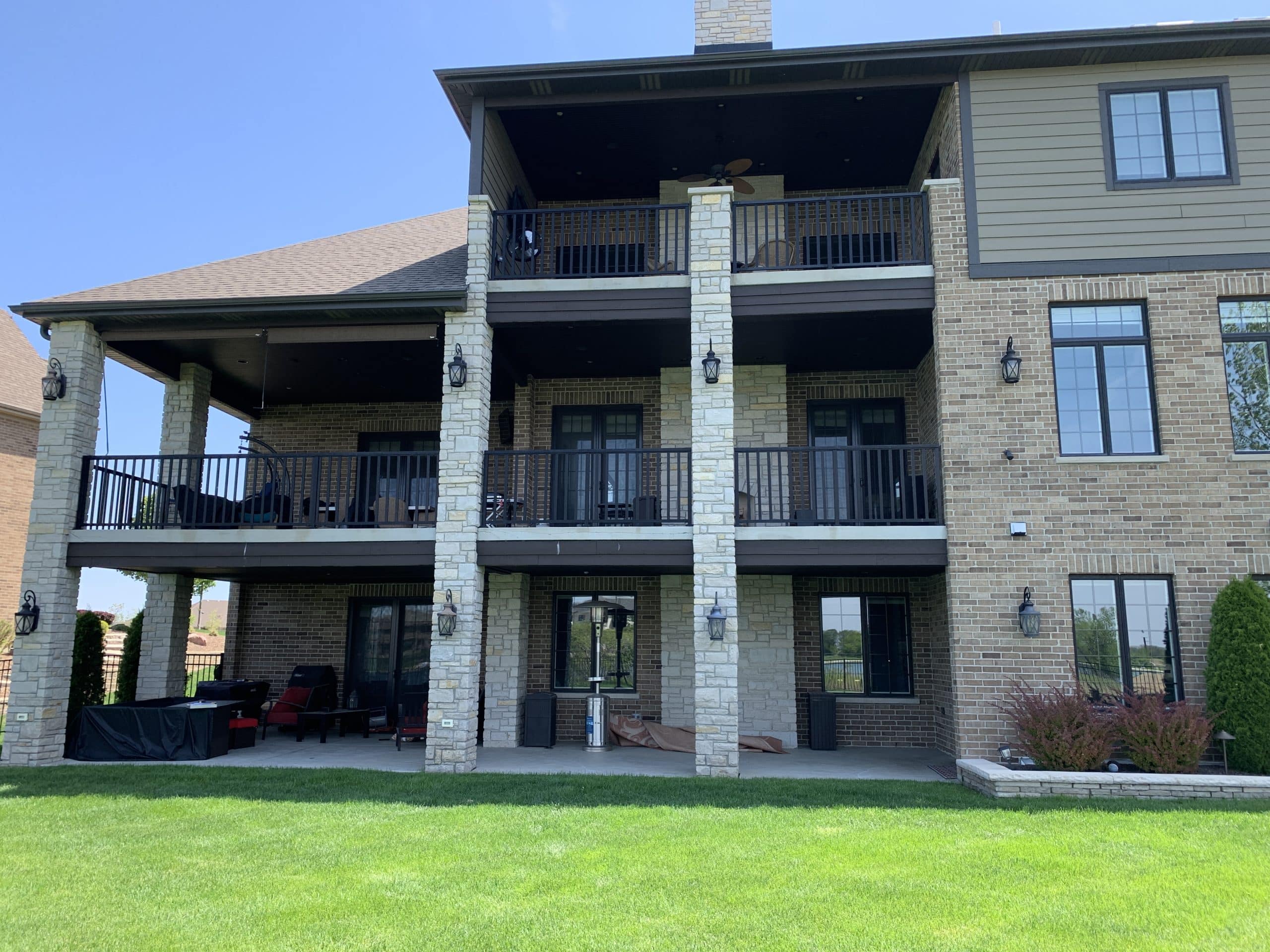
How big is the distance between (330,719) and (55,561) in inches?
184

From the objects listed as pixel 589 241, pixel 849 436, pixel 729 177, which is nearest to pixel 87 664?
pixel 589 241

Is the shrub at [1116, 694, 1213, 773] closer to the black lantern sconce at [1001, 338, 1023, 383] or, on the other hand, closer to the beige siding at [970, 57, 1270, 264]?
the black lantern sconce at [1001, 338, 1023, 383]

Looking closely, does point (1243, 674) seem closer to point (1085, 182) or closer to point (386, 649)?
point (1085, 182)

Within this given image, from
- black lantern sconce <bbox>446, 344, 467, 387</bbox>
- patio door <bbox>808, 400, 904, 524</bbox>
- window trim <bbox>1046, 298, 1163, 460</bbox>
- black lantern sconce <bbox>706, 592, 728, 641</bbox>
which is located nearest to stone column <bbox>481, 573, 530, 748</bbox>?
black lantern sconce <bbox>446, 344, 467, 387</bbox>

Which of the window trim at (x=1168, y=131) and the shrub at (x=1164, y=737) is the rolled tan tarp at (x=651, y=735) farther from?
the window trim at (x=1168, y=131)

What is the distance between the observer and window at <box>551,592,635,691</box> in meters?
13.4

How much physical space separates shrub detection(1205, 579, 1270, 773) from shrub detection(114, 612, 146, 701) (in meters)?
14.9

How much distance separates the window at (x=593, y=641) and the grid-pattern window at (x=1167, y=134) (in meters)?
9.07

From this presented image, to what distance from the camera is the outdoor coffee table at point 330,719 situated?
504 inches

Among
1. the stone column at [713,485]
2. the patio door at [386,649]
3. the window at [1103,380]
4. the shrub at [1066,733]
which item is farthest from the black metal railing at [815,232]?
the patio door at [386,649]

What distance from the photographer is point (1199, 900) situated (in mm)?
5520

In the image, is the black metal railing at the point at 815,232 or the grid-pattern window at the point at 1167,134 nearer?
the grid-pattern window at the point at 1167,134

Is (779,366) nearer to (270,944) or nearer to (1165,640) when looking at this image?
(1165,640)

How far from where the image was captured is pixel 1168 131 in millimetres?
10664
